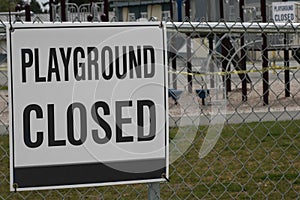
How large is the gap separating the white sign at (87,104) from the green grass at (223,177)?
1.56 m

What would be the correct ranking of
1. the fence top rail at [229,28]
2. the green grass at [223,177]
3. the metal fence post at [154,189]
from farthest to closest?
1. the green grass at [223,177]
2. the fence top rail at [229,28]
3. the metal fence post at [154,189]

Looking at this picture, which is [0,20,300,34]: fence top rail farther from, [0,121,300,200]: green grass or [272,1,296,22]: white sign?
[272,1,296,22]: white sign

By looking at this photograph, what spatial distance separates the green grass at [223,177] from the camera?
538 centimetres

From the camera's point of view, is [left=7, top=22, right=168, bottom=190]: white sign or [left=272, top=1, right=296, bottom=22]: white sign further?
[left=272, top=1, right=296, bottom=22]: white sign

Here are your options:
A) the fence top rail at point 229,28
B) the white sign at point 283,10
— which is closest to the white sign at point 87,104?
the fence top rail at point 229,28

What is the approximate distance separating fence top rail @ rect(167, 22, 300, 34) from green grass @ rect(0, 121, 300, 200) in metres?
1.26

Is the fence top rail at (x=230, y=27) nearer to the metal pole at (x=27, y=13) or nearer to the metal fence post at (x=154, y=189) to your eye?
the metal fence post at (x=154, y=189)

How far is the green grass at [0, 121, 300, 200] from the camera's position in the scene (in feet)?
17.7

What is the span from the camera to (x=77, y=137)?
2.85m

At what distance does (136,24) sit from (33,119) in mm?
597

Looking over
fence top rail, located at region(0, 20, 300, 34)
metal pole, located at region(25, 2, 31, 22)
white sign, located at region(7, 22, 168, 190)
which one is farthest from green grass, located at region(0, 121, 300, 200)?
metal pole, located at region(25, 2, 31, 22)

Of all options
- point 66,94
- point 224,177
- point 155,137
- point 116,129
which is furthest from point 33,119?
point 224,177

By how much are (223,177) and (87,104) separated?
338 centimetres

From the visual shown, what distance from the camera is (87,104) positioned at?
285 centimetres
